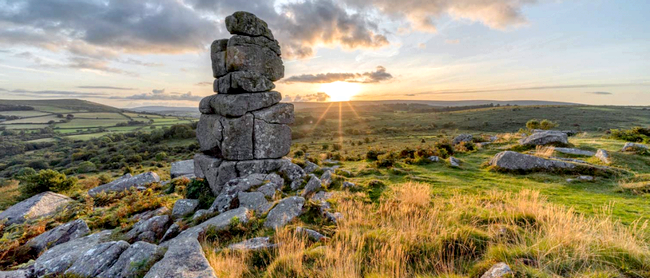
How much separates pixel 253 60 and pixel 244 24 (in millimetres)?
1967

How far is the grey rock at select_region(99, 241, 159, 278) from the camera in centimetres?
539

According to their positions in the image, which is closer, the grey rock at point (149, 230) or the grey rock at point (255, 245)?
the grey rock at point (255, 245)

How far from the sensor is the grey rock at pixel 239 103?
13391mm

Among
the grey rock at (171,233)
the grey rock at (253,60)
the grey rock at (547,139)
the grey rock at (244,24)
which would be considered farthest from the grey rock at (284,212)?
the grey rock at (547,139)

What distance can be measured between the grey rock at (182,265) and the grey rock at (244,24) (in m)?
11.7

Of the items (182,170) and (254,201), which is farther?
(182,170)

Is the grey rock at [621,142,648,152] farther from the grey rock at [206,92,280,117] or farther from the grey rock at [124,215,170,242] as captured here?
the grey rock at [124,215,170,242]

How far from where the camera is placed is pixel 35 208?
13.9m

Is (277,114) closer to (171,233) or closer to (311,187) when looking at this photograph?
(311,187)

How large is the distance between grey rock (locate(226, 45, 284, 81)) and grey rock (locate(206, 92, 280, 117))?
56.5 inches

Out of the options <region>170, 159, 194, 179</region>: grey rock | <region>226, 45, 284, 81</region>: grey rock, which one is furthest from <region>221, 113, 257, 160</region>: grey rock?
<region>170, 159, 194, 179</region>: grey rock

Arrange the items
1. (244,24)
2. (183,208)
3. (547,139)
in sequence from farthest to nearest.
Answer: (547,139)
(244,24)
(183,208)

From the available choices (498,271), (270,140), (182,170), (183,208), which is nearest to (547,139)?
(498,271)

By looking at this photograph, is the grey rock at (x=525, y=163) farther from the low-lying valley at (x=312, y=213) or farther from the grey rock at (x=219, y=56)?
the grey rock at (x=219, y=56)
